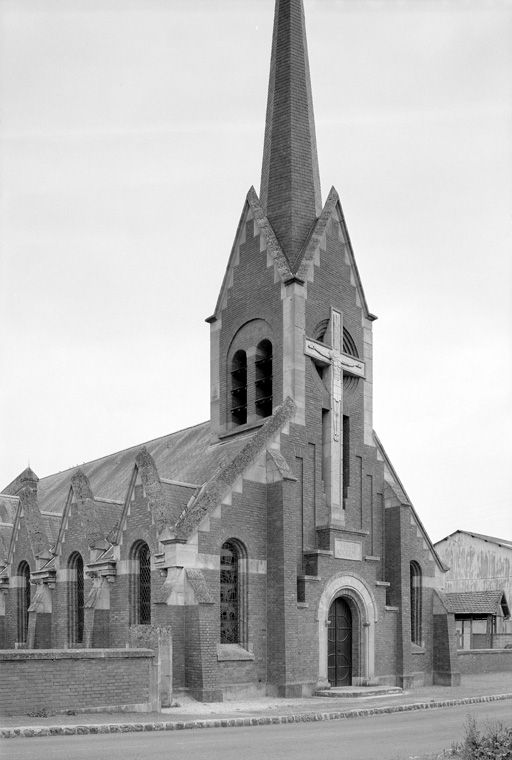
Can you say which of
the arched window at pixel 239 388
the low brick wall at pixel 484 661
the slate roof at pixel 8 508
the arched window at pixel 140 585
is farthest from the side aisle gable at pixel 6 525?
the low brick wall at pixel 484 661

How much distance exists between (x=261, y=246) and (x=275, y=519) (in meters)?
10.8

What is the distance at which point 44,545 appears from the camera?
37.5 meters

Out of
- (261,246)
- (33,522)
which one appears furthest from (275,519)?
(33,522)

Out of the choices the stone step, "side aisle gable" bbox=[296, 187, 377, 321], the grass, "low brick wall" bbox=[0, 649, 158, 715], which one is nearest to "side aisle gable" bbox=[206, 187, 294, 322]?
"side aisle gable" bbox=[296, 187, 377, 321]

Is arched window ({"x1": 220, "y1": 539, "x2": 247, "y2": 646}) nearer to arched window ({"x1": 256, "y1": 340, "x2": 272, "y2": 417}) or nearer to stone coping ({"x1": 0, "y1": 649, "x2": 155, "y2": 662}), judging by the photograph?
stone coping ({"x1": 0, "y1": 649, "x2": 155, "y2": 662})

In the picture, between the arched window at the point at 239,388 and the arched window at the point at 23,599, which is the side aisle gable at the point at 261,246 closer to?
the arched window at the point at 239,388

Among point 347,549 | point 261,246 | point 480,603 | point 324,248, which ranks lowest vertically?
point 480,603

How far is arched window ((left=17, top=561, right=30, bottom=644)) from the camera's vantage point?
38.3 meters

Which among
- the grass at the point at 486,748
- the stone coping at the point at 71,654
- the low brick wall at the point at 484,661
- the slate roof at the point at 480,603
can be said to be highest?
the grass at the point at 486,748

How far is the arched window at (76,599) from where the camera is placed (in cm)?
3441

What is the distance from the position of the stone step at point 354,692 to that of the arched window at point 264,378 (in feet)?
32.0

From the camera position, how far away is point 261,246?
34.9m

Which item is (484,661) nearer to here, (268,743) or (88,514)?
(88,514)

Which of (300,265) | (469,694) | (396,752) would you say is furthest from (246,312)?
(396,752)
